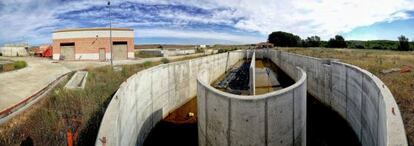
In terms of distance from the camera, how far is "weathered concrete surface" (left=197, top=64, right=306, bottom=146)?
813cm

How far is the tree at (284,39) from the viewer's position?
99.6m

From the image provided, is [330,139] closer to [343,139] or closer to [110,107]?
[343,139]

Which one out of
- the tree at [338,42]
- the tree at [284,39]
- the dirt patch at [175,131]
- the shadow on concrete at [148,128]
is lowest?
the dirt patch at [175,131]

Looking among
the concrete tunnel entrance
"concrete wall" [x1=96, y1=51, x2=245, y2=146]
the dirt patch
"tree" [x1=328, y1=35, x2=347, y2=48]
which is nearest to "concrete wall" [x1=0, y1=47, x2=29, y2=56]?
"concrete wall" [x1=96, y1=51, x2=245, y2=146]

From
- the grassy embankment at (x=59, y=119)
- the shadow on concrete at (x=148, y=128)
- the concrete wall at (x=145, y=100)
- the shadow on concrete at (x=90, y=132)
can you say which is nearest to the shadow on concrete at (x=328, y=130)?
the shadow on concrete at (x=148, y=128)

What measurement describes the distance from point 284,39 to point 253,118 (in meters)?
98.9

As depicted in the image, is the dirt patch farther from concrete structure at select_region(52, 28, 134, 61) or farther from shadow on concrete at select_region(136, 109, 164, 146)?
concrete structure at select_region(52, 28, 134, 61)

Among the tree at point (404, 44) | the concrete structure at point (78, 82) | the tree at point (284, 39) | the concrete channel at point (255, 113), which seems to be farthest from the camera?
the tree at point (284, 39)

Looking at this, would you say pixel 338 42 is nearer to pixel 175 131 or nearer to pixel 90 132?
pixel 175 131

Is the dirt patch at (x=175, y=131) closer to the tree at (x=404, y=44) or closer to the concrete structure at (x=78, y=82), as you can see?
the concrete structure at (x=78, y=82)

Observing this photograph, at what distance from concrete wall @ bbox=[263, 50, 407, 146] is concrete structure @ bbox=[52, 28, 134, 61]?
74.5 ft

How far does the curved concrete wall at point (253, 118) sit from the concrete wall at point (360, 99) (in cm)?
242

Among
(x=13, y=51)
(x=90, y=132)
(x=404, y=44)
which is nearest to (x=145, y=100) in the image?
(x=90, y=132)

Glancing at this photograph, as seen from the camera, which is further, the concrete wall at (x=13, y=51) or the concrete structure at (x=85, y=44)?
the concrete wall at (x=13, y=51)
